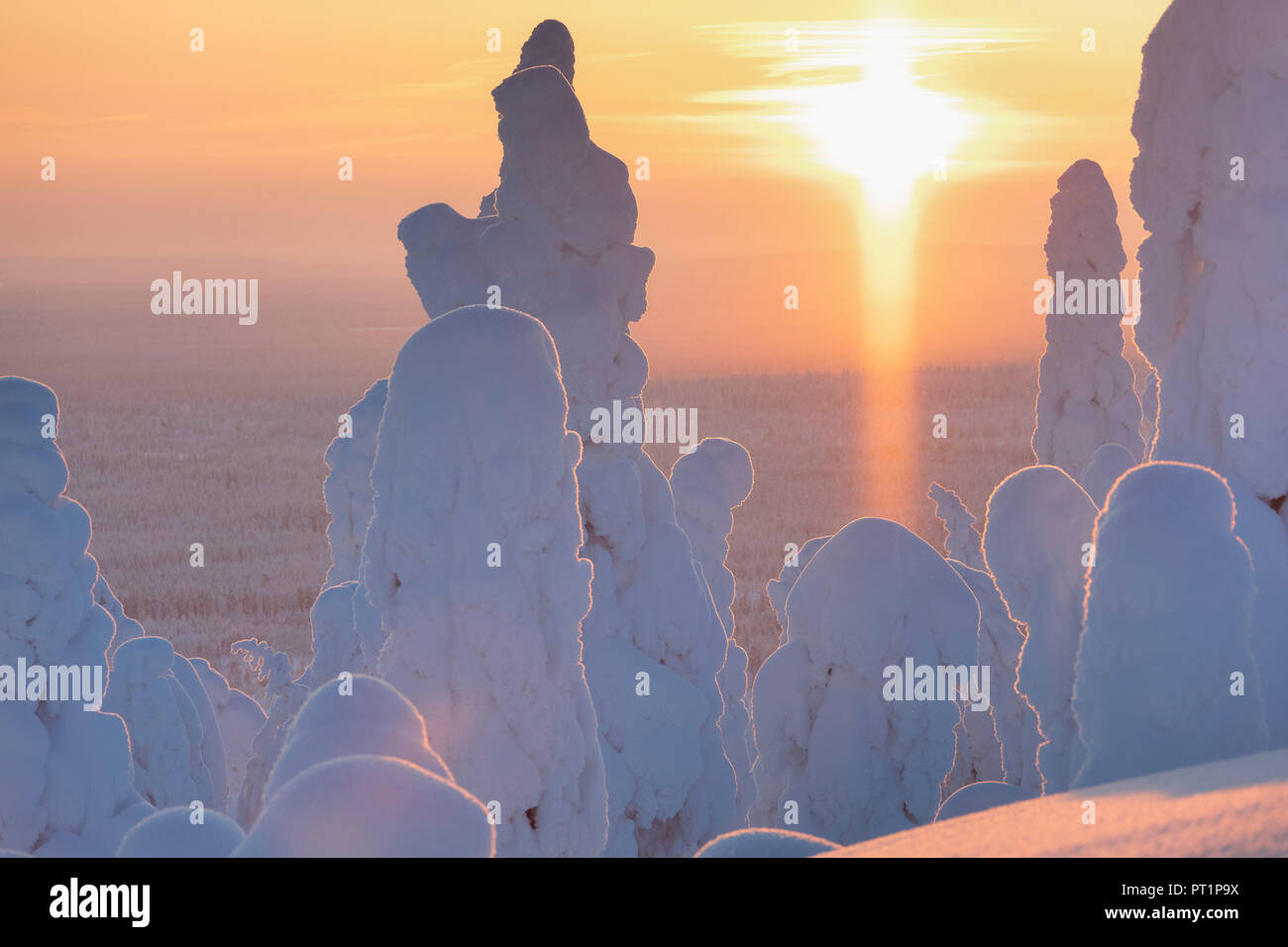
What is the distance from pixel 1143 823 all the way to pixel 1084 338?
1764 cm

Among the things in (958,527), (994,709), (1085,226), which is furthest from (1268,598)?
(958,527)

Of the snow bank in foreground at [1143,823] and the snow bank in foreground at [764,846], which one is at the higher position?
the snow bank in foreground at [1143,823]

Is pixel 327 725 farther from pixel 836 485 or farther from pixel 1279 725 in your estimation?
pixel 836 485

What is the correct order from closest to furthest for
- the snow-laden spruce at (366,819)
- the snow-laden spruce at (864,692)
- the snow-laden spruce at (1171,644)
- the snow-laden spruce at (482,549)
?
the snow-laden spruce at (366,819) → the snow-laden spruce at (1171,644) → the snow-laden spruce at (482,549) → the snow-laden spruce at (864,692)

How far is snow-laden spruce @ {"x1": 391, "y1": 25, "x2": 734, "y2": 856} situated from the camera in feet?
45.3

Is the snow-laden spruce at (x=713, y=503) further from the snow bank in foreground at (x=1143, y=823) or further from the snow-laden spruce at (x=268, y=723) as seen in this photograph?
the snow bank in foreground at (x=1143, y=823)

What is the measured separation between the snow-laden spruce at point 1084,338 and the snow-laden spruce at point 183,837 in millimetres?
17405

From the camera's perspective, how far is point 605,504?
13.9 m

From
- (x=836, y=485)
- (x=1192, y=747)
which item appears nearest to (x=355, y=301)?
(x=836, y=485)

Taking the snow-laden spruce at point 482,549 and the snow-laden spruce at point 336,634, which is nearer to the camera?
the snow-laden spruce at point 482,549

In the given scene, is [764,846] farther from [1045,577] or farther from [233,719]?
[233,719]

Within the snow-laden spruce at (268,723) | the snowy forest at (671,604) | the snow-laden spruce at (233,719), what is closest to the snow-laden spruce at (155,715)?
the snowy forest at (671,604)

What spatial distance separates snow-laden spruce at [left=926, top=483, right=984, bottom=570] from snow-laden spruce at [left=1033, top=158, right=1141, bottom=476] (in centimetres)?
192

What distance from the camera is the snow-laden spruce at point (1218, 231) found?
11.7 meters
